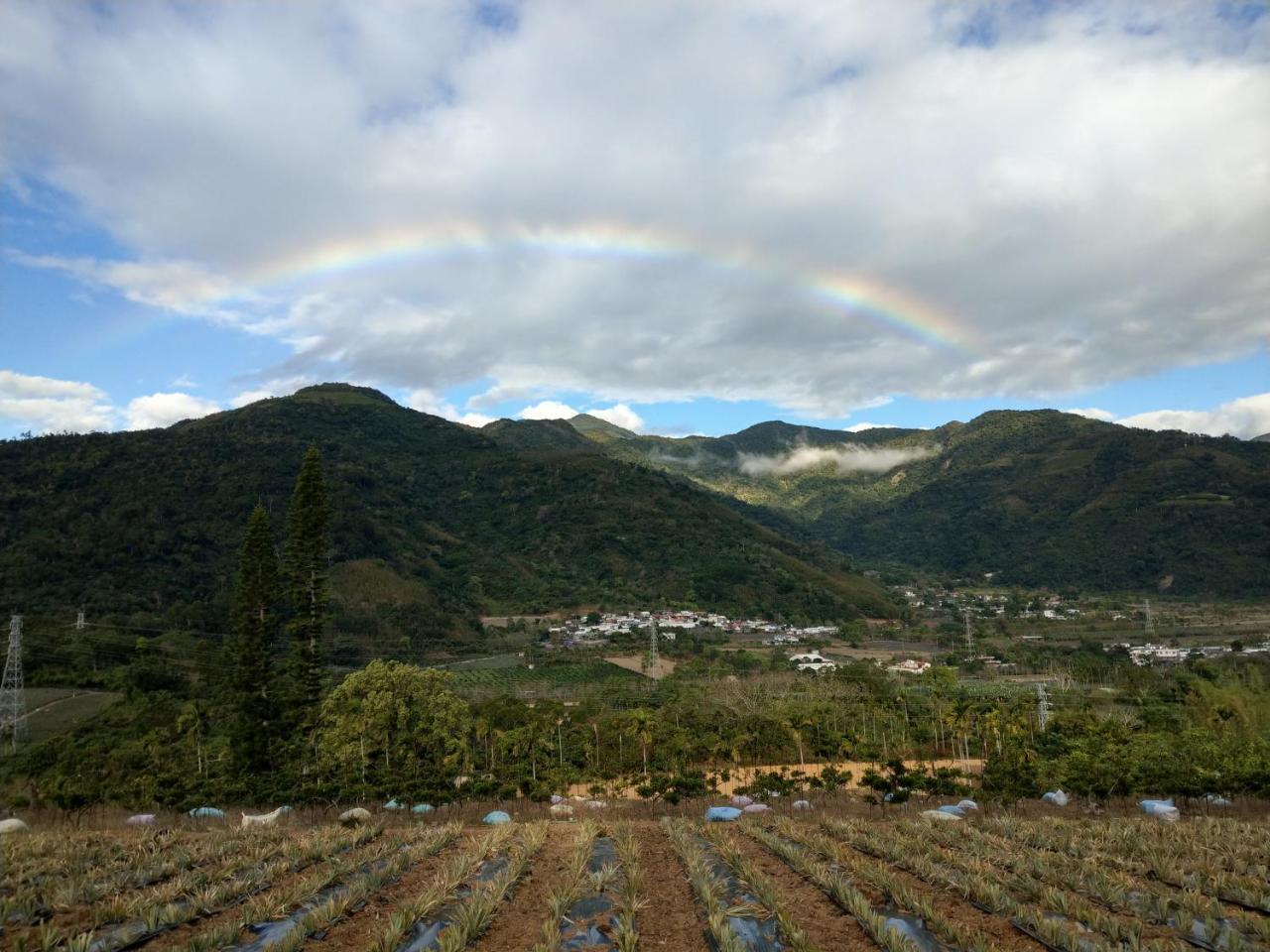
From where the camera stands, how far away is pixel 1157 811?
20.9 meters

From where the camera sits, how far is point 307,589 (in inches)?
1394

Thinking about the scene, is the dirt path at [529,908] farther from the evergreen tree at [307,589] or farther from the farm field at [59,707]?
the farm field at [59,707]

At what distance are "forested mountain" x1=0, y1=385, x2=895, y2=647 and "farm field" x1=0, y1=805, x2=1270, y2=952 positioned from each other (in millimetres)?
64306

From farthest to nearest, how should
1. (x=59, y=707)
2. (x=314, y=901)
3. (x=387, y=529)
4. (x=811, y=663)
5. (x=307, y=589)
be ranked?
(x=387, y=529), (x=811, y=663), (x=59, y=707), (x=307, y=589), (x=314, y=901)

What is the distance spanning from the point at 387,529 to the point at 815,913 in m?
107

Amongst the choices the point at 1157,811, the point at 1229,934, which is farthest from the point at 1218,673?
the point at 1229,934

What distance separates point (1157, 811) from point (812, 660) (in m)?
48.6

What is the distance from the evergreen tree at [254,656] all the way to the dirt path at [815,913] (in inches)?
1103

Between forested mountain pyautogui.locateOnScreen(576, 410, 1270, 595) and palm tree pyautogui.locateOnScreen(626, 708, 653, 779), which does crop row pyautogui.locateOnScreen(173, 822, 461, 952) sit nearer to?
palm tree pyautogui.locateOnScreen(626, 708, 653, 779)

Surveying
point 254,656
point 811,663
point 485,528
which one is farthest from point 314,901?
point 485,528

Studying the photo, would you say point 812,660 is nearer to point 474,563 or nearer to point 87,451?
point 474,563

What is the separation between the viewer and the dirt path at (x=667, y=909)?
8336 millimetres

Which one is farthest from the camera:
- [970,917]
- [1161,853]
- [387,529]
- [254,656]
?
[387,529]

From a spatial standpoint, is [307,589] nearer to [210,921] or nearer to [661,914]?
[210,921]
